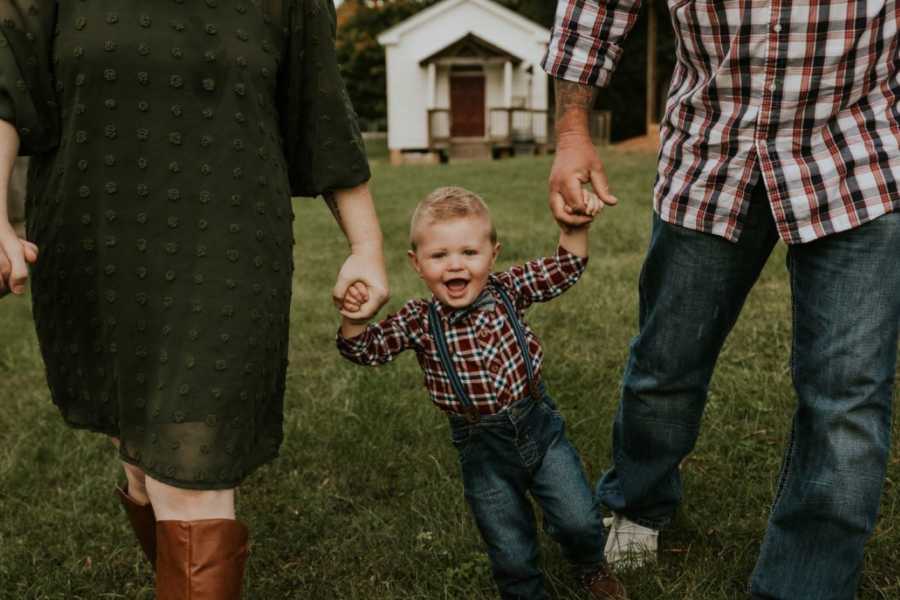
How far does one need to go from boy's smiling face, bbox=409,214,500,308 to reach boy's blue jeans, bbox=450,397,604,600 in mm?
325

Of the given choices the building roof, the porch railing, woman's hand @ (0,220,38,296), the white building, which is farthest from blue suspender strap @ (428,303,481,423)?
the building roof

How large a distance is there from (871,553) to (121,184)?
2.30 metres

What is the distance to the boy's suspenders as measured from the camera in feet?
8.75

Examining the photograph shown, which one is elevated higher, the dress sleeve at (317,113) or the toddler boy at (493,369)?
the dress sleeve at (317,113)

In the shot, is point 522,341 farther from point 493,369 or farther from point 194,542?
point 194,542

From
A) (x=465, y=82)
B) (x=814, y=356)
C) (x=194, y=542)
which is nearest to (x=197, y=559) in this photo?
(x=194, y=542)

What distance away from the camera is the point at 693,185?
258 cm

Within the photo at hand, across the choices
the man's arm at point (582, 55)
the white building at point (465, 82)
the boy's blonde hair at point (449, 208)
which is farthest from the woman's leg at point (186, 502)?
the white building at point (465, 82)

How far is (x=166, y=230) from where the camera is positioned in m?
1.99

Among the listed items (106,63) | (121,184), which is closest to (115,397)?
(121,184)

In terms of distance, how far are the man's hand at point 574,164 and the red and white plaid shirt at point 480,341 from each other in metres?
0.15

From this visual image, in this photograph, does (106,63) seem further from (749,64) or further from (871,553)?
(871,553)

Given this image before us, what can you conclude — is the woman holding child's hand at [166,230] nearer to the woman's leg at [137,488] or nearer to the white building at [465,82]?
the woman's leg at [137,488]

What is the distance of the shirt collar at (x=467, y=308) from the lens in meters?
2.68
